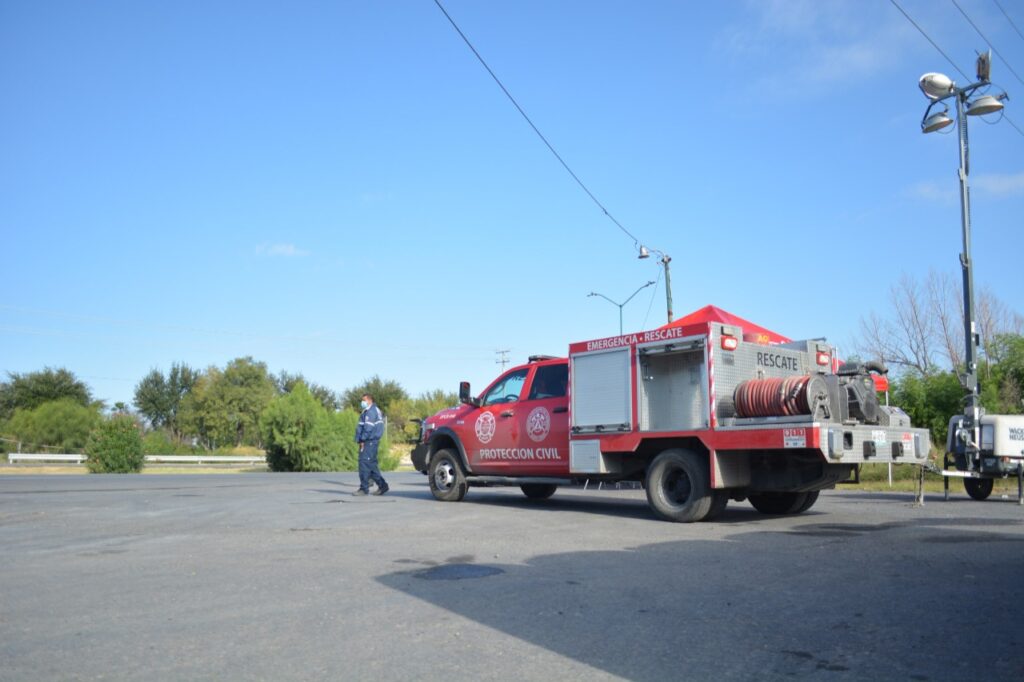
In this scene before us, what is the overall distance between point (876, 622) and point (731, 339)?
590 centimetres

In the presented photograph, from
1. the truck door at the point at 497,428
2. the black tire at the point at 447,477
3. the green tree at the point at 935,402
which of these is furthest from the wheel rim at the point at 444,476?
the green tree at the point at 935,402

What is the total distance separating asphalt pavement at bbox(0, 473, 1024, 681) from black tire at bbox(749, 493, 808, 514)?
82 cm

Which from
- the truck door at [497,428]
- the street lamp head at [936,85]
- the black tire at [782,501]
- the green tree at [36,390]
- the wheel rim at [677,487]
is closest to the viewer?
the wheel rim at [677,487]

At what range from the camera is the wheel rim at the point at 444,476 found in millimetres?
14680

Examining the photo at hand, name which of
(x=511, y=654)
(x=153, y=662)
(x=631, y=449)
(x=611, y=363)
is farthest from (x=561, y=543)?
(x=153, y=662)

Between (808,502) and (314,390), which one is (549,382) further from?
(314,390)

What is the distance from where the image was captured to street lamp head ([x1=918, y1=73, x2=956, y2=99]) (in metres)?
16.5

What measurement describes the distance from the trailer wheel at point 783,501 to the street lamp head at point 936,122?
945 cm

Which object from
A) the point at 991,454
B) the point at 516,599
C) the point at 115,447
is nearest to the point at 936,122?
the point at 991,454

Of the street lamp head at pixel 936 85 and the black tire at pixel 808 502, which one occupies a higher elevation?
the street lamp head at pixel 936 85

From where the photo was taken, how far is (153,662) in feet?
14.6

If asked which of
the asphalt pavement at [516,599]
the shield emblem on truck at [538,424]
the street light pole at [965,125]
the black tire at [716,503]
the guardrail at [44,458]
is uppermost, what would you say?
the street light pole at [965,125]

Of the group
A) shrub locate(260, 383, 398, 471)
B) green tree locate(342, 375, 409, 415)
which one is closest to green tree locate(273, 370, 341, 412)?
green tree locate(342, 375, 409, 415)

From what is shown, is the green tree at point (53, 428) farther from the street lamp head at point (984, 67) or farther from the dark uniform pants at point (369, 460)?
the street lamp head at point (984, 67)
